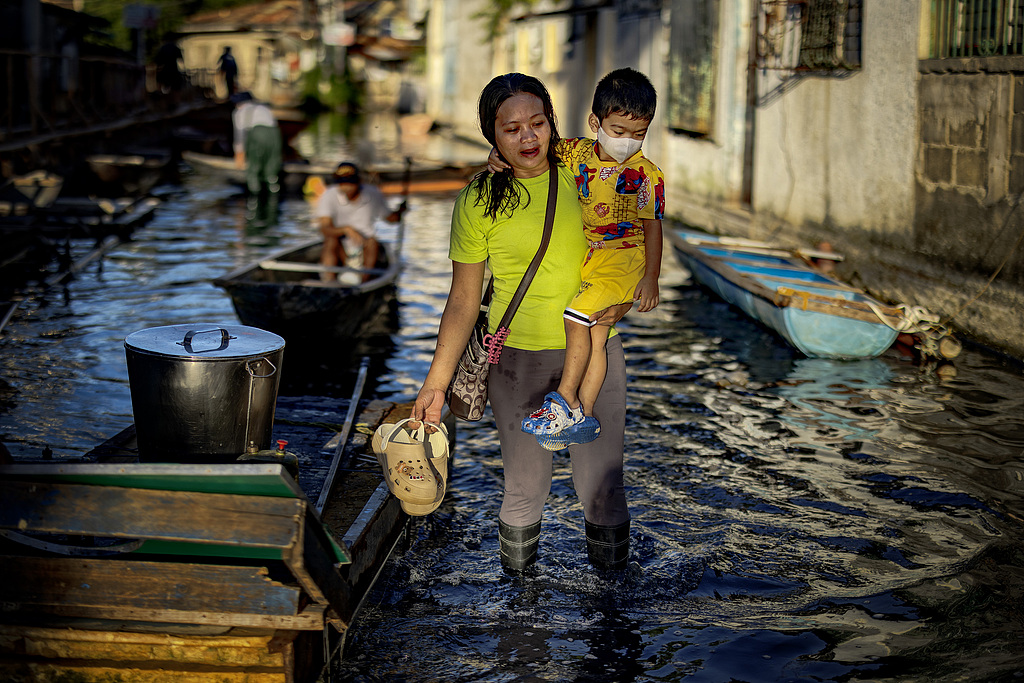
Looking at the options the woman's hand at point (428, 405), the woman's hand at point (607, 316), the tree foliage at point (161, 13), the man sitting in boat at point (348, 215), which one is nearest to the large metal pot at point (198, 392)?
the woman's hand at point (428, 405)

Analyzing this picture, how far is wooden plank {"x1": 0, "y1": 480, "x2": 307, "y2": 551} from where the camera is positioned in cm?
312

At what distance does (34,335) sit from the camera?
9109mm

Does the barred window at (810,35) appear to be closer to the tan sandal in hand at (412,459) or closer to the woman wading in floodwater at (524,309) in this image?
the woman wading in floodwater at (524,309)

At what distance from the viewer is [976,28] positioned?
29.7 feet

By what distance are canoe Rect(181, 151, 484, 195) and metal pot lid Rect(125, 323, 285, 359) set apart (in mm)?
15320

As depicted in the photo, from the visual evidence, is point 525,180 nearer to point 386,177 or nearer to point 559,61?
point 386,177

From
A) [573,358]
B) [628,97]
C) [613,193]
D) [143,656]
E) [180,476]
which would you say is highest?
[628,97]

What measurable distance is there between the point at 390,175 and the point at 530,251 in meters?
16.5

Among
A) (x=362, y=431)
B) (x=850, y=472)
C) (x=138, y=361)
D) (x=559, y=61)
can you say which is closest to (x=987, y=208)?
(x=850, y=472)

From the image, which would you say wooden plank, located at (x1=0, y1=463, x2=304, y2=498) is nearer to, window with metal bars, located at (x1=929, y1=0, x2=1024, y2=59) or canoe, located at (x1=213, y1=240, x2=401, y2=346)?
canoe, located at (x1=213, y1=240, x2=401, y2=346)

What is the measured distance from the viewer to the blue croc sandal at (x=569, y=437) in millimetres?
3787

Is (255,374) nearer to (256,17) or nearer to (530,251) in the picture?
(530,251)

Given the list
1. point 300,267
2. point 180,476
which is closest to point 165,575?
point 180,476

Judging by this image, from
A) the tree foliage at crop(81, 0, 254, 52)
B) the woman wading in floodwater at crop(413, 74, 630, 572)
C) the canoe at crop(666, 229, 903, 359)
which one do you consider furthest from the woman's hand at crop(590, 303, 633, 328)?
the tree foliage at crop(81, 0, 254, 52)
